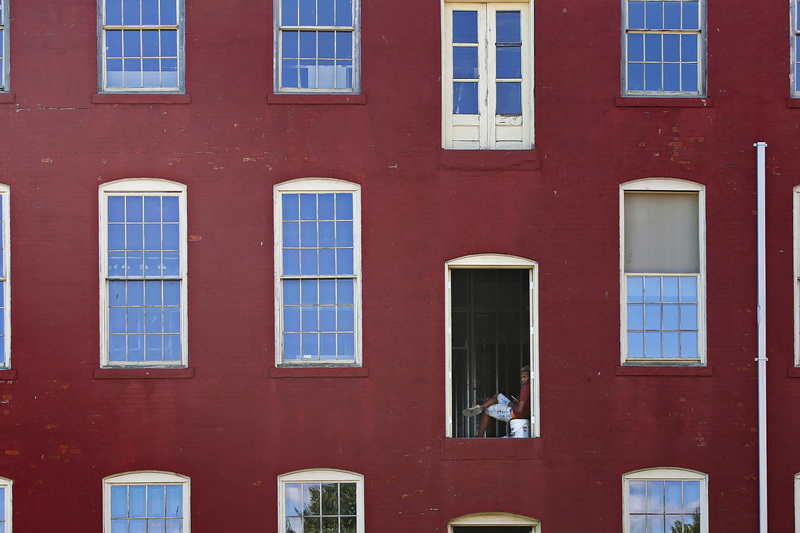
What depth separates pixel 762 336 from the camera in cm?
1101

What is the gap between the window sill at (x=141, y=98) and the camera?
11078 millimetres

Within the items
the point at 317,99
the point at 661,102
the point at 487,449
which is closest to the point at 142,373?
the point at 317,99

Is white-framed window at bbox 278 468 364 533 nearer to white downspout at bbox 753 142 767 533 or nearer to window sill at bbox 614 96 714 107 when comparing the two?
white downspout at bbox 753 142 767 533

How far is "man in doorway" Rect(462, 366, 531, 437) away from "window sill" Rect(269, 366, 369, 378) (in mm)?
1654

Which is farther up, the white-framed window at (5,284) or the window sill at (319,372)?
the white-framed window at (5,284)

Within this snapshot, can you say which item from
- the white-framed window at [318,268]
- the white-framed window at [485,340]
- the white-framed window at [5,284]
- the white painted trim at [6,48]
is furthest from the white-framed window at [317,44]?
the white-framed window at [5,284]

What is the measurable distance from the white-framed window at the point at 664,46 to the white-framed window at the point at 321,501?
6.04 m

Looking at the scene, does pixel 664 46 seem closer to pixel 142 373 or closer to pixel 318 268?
pixel 318 268

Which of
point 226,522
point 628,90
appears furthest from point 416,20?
point 226,522

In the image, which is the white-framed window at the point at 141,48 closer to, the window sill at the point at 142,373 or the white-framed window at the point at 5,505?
the window sill at the point at 142,373

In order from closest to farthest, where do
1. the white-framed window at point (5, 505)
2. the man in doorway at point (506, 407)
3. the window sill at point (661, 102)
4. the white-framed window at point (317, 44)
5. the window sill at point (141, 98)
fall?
1. the white-framed window at point (5, 505)
2. the window sill at point (141, 98)
3. the window sill at point (661, 102)
4. the white-framed window at point (317, 44)
5. the man in doorway at point (506, 407)

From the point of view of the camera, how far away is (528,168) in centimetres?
1116

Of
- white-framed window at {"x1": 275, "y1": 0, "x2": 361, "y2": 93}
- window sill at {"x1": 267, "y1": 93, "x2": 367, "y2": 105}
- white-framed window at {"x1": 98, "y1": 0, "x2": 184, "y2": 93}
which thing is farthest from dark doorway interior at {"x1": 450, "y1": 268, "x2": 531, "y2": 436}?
white-framed window at {"x1": 98, "y1": 0, "x2": 184, "y2": 93}

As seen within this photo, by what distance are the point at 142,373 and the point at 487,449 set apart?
14.0ft
